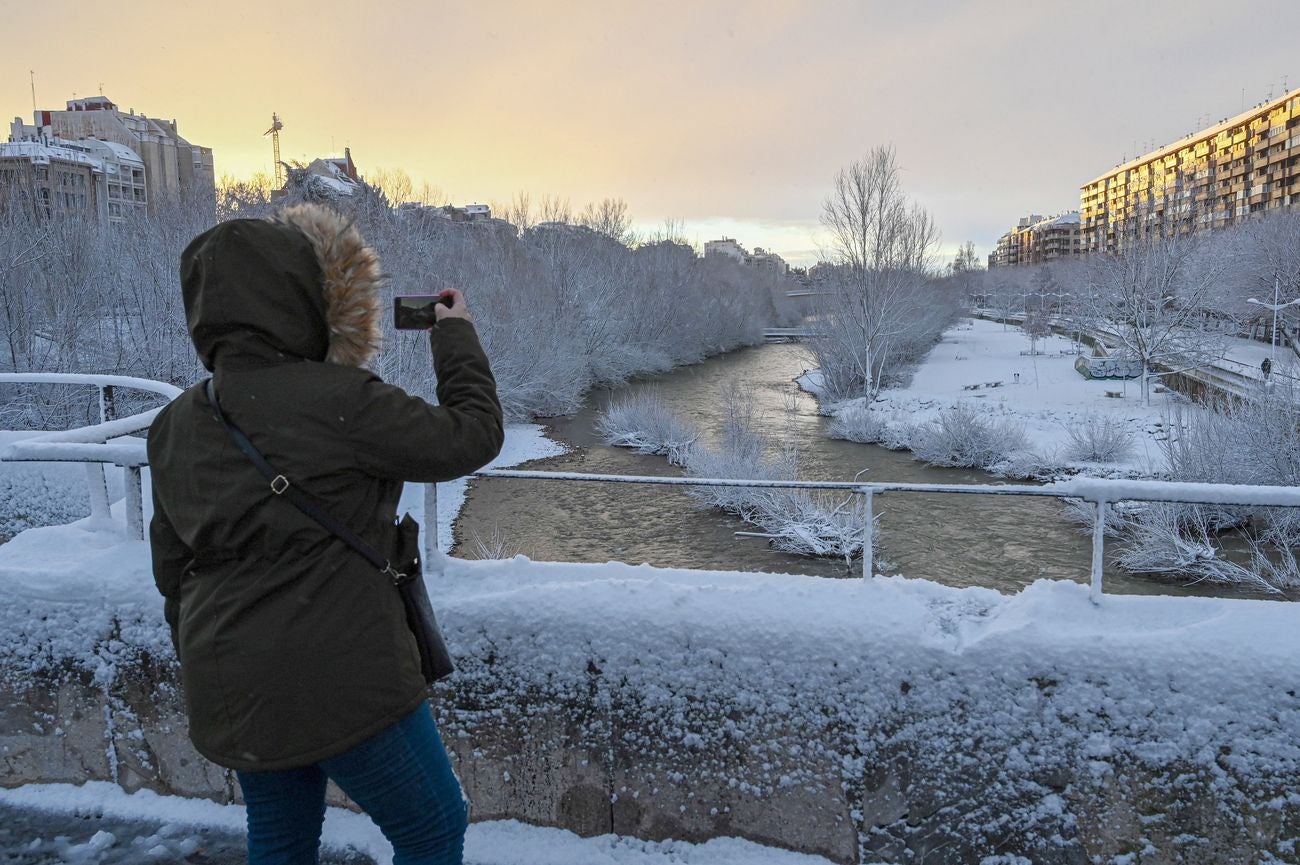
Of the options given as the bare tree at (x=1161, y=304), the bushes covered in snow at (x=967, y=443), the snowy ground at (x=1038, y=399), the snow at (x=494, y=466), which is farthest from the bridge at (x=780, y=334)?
the bushes covered in snow at (x=967, y=443)

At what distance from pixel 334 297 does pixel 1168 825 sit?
2.45 metres

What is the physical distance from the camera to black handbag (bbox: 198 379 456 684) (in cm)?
→ 155

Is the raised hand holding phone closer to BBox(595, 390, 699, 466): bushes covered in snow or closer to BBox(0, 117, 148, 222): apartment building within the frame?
BBox(595, 390, 699, 466): bushes covered in snow

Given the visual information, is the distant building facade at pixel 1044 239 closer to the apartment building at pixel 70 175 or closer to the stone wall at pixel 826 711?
the apartment building at pixel 70 175

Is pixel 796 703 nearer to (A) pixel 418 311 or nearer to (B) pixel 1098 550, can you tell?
(B) pixel 1098 550

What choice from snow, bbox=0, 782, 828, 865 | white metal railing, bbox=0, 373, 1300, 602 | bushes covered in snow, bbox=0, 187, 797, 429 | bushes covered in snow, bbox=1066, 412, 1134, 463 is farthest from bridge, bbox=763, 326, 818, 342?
snow, bbox=0, 782, 828, 865

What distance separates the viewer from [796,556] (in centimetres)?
1335

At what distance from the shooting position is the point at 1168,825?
231 centimetres

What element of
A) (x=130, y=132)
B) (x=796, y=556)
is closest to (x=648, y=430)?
(x=796, y=556)

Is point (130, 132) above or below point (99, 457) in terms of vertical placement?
above

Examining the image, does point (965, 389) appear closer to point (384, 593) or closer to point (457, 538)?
point (457, 538)

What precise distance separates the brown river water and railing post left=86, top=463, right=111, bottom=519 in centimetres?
880

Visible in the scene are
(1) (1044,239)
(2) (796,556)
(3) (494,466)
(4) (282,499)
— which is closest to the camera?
(4) (282,499)

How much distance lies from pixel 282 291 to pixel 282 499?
38 centimetres
